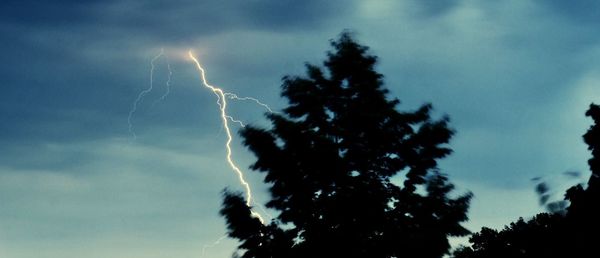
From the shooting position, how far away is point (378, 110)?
414 inches

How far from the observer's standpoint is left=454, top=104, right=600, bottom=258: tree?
36.8 feet

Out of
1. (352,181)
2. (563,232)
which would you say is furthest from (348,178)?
(563,232)

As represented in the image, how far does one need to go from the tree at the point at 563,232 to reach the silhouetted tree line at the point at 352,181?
1.5 inches

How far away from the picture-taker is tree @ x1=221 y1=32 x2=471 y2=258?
941 centimetres

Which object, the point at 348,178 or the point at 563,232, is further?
the point at 563,232

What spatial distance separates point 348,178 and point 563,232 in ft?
21.7

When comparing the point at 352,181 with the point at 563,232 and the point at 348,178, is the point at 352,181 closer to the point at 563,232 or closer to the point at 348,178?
the point at 348,178

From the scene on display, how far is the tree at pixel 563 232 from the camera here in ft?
36.8

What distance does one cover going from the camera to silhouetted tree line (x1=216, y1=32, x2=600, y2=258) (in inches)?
371

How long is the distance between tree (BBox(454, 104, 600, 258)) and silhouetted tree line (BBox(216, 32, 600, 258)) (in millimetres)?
39

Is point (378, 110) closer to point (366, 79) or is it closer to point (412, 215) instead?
point (366, 79)

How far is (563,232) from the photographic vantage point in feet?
39.9

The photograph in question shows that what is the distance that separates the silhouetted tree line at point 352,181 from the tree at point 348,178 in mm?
22

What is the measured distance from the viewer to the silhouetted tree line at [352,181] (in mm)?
9430
